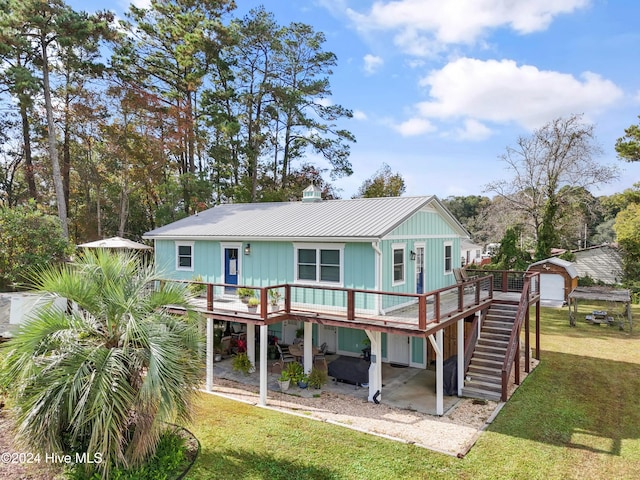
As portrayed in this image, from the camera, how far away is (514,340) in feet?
38.5

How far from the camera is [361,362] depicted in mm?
12008

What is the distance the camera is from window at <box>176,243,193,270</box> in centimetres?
1539

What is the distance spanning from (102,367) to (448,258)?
13314mm

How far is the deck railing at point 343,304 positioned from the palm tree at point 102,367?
422 centimetres

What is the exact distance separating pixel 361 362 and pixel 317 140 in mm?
22358

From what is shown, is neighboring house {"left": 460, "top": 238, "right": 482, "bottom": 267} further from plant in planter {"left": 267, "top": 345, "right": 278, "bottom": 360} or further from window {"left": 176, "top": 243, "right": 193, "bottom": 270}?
window {"left": 176, "top": 243, "right": 193, "bottom": 270}

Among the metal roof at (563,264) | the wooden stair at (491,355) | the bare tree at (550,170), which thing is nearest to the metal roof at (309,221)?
the wooden stair at (491,355)

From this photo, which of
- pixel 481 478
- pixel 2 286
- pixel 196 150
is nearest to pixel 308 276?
pixel 481 478

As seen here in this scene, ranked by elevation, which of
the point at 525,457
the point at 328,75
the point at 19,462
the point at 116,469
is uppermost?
the point at 328,75

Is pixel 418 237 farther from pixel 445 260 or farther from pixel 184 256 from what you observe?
pixel 184 256

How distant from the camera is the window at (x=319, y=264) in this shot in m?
12.1

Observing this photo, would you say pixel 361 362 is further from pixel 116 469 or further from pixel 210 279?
pixel 116 469

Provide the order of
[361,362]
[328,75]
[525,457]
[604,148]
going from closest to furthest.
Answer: [525,457] < [361,362] < [604,148] < [328,75]

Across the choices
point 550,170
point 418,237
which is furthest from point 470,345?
point 550,170
